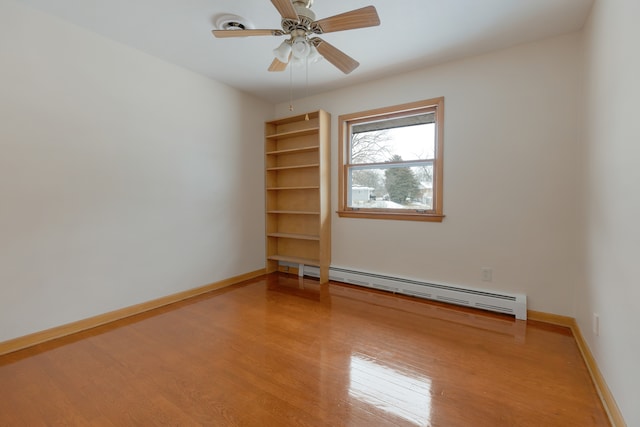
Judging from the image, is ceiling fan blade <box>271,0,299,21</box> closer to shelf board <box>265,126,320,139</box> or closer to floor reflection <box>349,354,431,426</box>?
shelf board <box>265,126,320,139</box>

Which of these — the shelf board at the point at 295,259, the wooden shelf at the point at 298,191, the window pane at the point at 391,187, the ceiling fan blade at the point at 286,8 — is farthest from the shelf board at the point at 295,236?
the ceiling fan blade at the point at 286,8

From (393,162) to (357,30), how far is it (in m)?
1.53

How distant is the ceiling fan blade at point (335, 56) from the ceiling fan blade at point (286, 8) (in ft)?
0.92

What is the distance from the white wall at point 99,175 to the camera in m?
2.15

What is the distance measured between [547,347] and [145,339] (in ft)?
10.8

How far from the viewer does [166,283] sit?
3.16 metres

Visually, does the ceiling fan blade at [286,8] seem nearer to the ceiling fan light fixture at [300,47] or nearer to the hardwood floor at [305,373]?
the ceiling fan light fixture at [300,47]

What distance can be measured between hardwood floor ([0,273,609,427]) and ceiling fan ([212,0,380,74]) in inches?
88.5

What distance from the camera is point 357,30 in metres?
2.47

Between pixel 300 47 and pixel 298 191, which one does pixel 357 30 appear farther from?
pixel 298 191

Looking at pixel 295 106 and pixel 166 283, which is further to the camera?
pixel 295 106

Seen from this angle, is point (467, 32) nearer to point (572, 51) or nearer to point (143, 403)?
point (572, 51)

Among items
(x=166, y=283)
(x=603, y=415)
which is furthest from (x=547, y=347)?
(x=166, y=283)

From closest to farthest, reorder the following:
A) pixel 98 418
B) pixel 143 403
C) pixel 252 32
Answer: pixel 98 418 < pixel 143 403 < pixel 252 32
